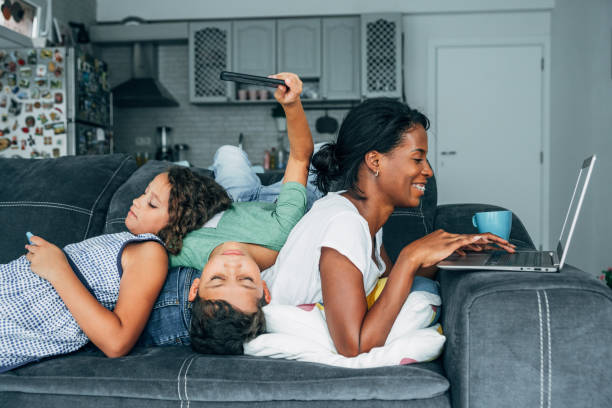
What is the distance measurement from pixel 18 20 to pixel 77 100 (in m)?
0.73

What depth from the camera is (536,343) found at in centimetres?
94

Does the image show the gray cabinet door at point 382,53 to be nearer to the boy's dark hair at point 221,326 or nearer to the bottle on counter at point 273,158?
the bottle on counter at point 273,158

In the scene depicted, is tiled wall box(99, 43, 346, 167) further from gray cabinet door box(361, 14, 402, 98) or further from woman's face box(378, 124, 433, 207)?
woman's face box(378, 124, 433, 207)

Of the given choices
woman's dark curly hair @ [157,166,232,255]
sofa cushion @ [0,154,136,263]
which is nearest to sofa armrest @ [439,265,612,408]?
woman's dark curly hair @ [157,166,232,255]

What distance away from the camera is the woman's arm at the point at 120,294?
120cm

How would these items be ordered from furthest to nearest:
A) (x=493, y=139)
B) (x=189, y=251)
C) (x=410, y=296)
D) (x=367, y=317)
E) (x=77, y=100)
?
(x=493, y=139)
(x=77, y=100)
(x=189, y=251)
(x=410, y=296)
(x=367, y=317)

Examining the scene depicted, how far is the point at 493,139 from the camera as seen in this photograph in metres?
4.92

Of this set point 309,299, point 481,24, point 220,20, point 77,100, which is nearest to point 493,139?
point 481,24

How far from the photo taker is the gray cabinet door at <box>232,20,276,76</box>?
4.96 meters

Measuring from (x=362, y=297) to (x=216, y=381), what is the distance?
0.37 meters

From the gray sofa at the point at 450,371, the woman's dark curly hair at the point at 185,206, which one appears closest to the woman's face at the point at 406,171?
the gray sofa at the point at 450,371

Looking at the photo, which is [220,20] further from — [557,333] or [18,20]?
[557,333]

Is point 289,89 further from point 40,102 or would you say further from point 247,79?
point 40,102

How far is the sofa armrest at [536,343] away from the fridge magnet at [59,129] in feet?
12.8
